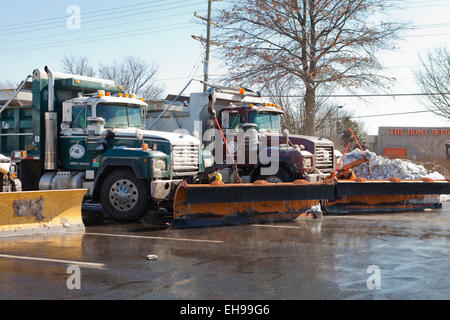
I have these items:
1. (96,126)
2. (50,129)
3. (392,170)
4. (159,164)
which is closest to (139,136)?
(159,164)

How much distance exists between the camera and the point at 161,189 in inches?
415

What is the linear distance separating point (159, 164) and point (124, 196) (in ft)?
3.17

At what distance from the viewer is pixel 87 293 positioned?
529cm

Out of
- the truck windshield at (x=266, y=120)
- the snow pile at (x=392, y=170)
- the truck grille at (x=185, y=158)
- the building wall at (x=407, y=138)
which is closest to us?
the truck grille at (x=185, y=158)

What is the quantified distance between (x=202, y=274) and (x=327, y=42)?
19.9 metres

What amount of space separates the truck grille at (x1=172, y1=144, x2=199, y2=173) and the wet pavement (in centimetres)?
171

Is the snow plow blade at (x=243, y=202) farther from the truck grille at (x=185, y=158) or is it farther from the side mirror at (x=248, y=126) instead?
the side mirror at (x=248, y=126)

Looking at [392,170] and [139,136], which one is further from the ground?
[139,136]

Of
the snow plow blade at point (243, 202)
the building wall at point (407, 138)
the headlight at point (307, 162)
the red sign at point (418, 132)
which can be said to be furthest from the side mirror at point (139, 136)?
the red sign at point (418, 132)

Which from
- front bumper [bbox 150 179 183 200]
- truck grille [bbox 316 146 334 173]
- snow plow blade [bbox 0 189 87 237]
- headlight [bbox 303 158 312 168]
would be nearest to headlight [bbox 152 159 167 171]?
front bumper [bbox 150 179 183 200]

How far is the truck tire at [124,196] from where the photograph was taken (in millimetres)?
10797

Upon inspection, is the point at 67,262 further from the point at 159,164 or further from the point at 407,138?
the point at 407,138
